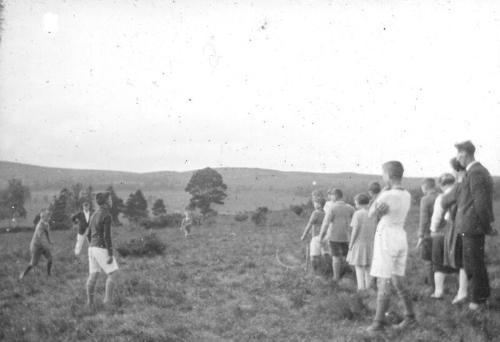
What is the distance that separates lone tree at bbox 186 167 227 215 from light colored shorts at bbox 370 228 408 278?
133 ft

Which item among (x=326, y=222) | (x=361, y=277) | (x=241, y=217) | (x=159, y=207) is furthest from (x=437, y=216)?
(x=159, y=207)

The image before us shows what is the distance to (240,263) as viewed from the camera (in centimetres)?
1294

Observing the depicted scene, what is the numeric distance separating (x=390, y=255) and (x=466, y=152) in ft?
7.00

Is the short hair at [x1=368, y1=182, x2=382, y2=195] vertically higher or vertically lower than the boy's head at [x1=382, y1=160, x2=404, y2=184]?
lower

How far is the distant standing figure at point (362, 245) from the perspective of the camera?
8.15m

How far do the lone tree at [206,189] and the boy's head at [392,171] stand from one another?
40.7 meters

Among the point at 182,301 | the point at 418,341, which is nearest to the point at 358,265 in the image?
the point at 418,341

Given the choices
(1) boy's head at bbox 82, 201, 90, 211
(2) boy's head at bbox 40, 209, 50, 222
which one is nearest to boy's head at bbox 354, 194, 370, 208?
(1) boy's head at bbox 82, 201, 90, 211

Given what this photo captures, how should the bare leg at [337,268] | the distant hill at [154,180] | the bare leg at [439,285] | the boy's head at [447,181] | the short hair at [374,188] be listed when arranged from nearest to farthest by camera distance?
1. the bare leg at [439,285]
2. the boy's head at [447,181]
3. the short hair at [374,188]
4. the bare leg at [337,268]
5. the distant hill at [154,180]

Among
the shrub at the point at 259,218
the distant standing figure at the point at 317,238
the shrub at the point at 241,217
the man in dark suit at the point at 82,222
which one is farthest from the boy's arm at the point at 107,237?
the shrub at the point at 241,217

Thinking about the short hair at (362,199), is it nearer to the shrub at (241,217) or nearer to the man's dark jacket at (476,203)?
the man's dark jacket at (476,203)

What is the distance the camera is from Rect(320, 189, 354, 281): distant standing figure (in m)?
9.09

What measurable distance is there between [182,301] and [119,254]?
27.3 ft

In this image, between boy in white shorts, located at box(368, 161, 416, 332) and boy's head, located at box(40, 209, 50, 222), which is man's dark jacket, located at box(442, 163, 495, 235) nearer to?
boy in white shorts, located at box(368, 161, 416, 332)
